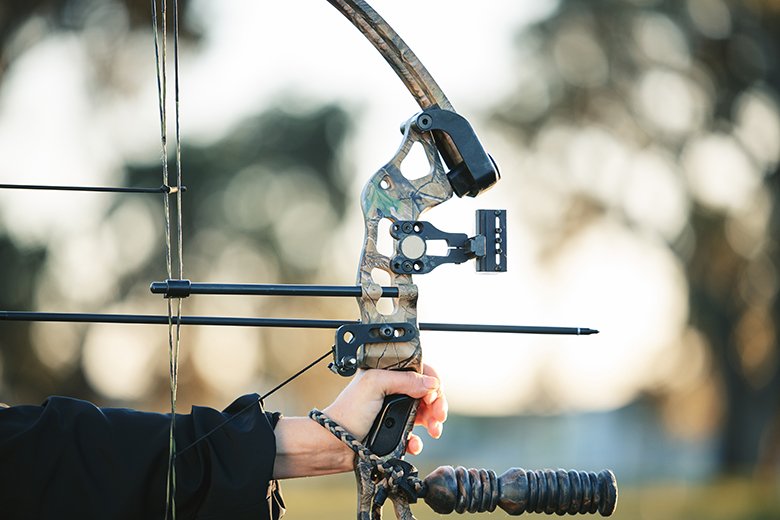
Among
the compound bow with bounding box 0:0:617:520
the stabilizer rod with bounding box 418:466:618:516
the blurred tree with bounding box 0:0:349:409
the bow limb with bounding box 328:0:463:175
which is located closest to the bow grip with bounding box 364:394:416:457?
the compound bow with bounding box 0:0:617:520

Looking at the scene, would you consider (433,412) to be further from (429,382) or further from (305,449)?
(305,449)

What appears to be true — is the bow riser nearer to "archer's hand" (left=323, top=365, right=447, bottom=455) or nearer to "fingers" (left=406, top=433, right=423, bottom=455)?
"archer's hand" (left=323, top=365, right=447, bottom=455)

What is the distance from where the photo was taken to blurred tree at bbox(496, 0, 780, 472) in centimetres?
1502

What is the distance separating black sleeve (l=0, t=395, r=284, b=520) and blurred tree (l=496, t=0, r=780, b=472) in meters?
12.5

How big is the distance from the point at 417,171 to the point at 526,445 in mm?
18889

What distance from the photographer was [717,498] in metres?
13.8

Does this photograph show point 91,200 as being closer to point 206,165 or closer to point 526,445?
point 206,165

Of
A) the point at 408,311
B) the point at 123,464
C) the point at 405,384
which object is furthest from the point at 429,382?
the point at 123,464

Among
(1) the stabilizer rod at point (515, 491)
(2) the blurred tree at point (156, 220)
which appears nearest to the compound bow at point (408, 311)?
(1) the stabilizer rod at point (515, 491)

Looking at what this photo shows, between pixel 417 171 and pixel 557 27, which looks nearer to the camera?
pixel 417 171

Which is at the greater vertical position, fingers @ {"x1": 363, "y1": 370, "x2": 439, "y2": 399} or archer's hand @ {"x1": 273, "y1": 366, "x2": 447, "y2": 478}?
fingers @ {"x1": 363, "y1": 370, "x2": 439, "y2": 399}

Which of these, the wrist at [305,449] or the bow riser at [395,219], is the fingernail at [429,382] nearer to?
A: the bow riser at [395,219]

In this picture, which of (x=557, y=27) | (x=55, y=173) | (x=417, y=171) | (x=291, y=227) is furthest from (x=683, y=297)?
(x=417, y=171)

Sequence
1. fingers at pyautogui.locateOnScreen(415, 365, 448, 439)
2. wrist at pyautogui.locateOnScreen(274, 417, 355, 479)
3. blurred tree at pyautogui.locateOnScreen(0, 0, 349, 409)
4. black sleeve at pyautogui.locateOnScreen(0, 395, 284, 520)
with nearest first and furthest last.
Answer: black sleeve at pyautogui.locateOnScreen(0, 395, 284, 520)
wrist at pyautogui.locateOnScreen(274, 417, 355, 479)
fingers at pyautogui.locateOnScreen(415, 365, 448, 439)
blurred tree at pyautogui.locateOnScreen(0, 0, 349, 409)
